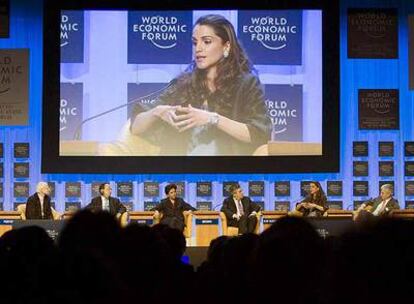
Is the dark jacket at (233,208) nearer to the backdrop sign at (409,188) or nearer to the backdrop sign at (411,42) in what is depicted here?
the backdrop sign at (409,188)

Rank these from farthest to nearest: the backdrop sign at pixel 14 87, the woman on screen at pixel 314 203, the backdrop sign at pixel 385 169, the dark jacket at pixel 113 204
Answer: the backdrop sign at pixel 385 169 < the backdrop sign at pixel 14 87 < the woman on screen at pixel 314 203 < the dark jacket at pixel 113 204

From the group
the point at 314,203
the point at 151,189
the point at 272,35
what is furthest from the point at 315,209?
the point at 272,35

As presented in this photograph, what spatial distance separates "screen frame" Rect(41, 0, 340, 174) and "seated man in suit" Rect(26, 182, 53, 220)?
136cm

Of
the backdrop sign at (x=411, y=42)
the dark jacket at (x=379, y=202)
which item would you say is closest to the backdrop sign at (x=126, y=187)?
the dark jacket at (x=379, y=202)

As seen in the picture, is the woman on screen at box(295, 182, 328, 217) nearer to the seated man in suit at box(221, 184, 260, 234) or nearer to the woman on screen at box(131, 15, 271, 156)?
the seated man in suit at box(221, 184, 260, 234)

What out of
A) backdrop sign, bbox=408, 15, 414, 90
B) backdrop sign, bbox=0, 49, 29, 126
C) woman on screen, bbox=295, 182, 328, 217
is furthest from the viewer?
backdrop sign, bbox=408, 15, 414, 90

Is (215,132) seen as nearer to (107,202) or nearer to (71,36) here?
(107,202)

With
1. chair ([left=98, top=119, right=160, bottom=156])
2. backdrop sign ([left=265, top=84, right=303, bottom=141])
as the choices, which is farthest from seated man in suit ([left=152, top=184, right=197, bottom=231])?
backdrop sign ([left=265, top=84, right=303, bottom=141])

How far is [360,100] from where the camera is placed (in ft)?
46.4

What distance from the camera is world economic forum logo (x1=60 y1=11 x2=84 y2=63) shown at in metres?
13.7

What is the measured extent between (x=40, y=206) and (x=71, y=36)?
3.60 metres

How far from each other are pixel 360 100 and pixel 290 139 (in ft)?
5.78

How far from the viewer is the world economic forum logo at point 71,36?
13.7 m

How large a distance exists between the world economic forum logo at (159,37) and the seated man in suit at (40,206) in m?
3.22
